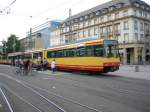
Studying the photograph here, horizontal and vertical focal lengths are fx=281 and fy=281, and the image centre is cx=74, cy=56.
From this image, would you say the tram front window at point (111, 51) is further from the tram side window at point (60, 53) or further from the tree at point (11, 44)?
the tree at point (11, 44)

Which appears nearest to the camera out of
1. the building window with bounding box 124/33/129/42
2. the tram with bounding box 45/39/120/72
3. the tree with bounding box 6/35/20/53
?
the tram with bounding box 45/39/120/72

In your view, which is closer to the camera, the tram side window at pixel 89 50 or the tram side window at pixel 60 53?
the tram side window at pixel 89 50

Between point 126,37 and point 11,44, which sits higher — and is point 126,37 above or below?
below

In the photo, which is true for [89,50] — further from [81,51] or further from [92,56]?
→ [81,51]

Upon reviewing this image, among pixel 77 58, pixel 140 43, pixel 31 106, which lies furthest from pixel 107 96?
pixel 140 43

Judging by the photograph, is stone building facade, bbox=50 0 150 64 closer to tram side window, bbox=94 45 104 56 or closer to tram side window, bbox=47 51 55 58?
tram side window, bbox=47 51 55 58

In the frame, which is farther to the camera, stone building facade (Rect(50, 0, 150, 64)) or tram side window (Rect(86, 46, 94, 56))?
stone building facade (Rect(50, 0, 150, 64))

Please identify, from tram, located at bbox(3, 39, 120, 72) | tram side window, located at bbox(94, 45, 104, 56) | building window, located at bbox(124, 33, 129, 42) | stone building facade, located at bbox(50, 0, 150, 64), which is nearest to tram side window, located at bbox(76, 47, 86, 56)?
tram, located at bbox(3, 39, 120, 72)

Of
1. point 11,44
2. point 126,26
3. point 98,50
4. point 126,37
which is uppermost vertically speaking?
point 126,26

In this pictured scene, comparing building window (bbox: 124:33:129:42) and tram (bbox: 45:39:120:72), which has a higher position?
building window (bbox: 124:33:129:42)

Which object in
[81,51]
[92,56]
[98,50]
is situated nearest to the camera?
[98,50]

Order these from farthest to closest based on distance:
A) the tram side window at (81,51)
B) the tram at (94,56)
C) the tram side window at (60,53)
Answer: the tram side window at (60,53) < the tram side window at (81,51) < the tram at (94,56)

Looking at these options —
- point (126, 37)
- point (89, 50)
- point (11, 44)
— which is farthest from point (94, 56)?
point (11, 44)

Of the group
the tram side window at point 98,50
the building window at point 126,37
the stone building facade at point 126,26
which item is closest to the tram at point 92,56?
the tram side window at point 98,50
